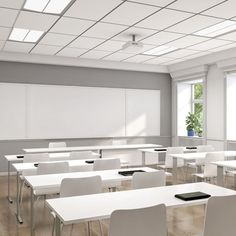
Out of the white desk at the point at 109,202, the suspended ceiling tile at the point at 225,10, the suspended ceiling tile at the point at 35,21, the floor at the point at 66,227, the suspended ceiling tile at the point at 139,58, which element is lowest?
the floor at the point at 66,227

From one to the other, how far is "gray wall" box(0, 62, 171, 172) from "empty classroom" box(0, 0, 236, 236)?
0.03 metres

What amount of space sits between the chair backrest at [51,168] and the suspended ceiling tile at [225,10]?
3.16 meters

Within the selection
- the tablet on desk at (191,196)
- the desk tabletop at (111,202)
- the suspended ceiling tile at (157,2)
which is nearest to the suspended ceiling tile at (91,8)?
the suspended ceiling tile at (157,2)

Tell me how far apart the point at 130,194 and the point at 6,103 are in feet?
19.7

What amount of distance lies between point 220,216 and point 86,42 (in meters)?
5.29

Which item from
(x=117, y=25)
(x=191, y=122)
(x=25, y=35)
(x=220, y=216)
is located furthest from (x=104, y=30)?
(x=191, y=122)

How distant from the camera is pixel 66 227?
4027 millimetres

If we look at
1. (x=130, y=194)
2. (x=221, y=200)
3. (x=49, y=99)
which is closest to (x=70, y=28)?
(x=49, y=99)

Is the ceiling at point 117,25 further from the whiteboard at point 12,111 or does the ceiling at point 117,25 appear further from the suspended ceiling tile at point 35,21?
the whiteboard at point 12,111

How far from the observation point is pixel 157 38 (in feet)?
20.8

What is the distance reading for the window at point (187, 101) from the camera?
32.6 ft

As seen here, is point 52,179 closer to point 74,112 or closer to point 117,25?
point 117,25

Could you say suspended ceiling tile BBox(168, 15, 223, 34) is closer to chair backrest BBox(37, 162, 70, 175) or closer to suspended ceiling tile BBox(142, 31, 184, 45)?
suspended ceiling tile BBox(142, 31, 184, 45)

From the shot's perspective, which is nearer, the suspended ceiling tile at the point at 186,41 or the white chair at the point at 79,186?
the white chair at the point at 79,186
